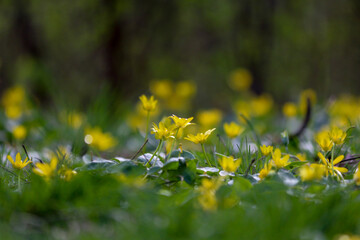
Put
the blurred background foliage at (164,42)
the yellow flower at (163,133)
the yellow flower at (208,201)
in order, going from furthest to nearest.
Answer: the blurred background foliage at (164,42) < the yellow flower at (163,133) < the yellow flower at (208,201)

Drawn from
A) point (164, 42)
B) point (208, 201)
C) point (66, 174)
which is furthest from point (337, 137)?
point (164, 42)

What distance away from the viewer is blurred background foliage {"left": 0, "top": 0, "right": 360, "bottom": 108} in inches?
315

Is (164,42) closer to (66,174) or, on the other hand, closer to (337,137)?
(337,137)

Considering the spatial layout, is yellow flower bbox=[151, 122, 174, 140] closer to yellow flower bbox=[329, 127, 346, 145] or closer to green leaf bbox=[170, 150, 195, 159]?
green leaf bbox=[170, 150, 195, 159]

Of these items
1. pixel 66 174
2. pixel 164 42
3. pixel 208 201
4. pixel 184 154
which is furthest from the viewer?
pixel 164 42

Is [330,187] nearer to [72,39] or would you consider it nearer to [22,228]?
[22,228]

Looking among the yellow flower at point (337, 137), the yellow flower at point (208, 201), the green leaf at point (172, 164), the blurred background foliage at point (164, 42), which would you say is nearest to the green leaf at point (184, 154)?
the green leaf at point (172, 164)

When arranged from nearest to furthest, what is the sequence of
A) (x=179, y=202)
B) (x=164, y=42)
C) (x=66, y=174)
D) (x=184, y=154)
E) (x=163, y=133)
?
1. (x=179, y=202)
2. (x=66, y=174)
3. (x=163, y=133)
4. (x=184, y=154)
5. (x=164, y=42)

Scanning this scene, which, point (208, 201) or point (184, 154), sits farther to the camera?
point (184, 154)

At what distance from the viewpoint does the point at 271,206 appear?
137 cm

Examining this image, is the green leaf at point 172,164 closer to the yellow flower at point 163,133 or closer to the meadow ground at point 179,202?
the meadow ground at point 179,202

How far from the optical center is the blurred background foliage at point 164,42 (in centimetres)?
801

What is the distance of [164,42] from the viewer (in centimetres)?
954

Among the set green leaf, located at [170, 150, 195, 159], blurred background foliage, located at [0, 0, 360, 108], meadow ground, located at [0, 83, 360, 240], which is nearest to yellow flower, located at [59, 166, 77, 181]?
meadow ground, located at [0, 83, 360, 240]
